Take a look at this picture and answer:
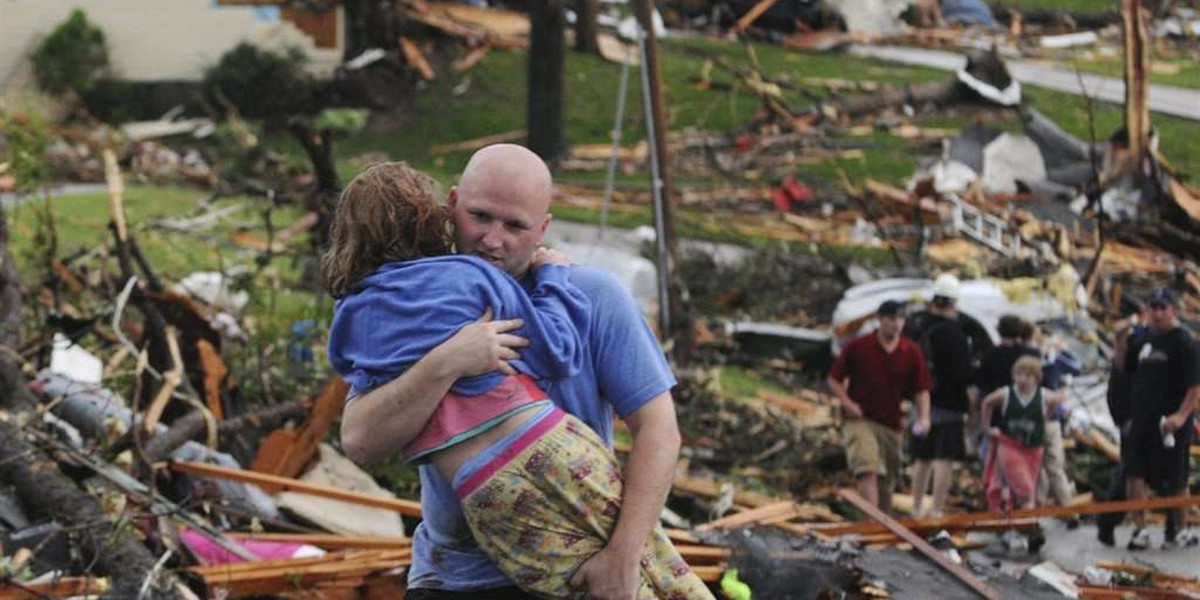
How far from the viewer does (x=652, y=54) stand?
13.1 metres

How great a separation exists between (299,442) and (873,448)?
3.69m

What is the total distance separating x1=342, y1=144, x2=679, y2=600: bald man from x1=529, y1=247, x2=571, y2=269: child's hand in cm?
3

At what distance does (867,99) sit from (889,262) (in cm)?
852

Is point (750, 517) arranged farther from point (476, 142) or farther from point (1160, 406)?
point (476, 142)

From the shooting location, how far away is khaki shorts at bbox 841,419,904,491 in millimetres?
10781

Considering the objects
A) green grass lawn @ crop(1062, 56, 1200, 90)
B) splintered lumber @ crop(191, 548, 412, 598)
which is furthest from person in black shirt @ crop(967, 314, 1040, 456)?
green grass lawn @ crop(1062, 56, 1200, 90)

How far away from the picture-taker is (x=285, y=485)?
26.0 feet

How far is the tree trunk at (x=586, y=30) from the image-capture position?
3028 cm

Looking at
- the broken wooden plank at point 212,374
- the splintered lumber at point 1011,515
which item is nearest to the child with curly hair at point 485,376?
the splintered lumber at point 1011,515

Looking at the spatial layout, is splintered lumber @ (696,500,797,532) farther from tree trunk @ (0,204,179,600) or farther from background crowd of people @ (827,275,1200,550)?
tree trunk @ (0,204,179,600)

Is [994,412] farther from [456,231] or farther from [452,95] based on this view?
[452,95]

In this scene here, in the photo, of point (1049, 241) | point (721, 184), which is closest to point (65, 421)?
point (1049, 241)

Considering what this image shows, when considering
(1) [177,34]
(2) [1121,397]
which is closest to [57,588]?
(2) [1121,397]

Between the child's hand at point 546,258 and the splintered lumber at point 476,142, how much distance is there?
2220cm
